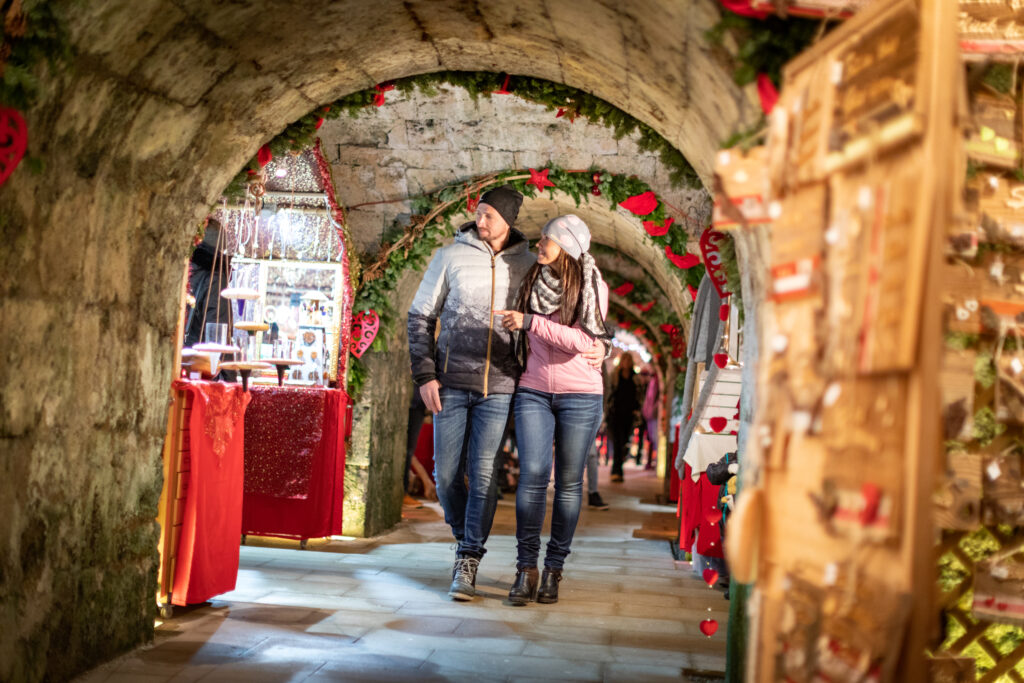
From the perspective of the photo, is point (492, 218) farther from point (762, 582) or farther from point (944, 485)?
point (762, 582)

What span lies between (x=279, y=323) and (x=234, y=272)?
2.07ft

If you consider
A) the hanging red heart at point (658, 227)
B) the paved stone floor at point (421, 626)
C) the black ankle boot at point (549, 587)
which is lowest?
the paved stone floor at point (421, 626)

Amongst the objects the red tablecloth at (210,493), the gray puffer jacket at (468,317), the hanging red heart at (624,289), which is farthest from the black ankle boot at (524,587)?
the hanging red heart at (624,289)

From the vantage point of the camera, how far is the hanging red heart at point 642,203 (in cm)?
642

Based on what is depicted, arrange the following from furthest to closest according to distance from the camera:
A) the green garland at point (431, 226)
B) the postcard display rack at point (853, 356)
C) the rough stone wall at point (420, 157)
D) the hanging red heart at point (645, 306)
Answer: the hanging red heart at point (645, 306), the green garland at point (431, 226), the rough stone wall at point (420, 157), the postcard display rack at point (853, 356)

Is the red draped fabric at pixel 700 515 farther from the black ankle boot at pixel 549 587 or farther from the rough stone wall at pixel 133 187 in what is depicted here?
the rough stone wall at pixel 133 187

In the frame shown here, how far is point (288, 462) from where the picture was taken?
19.1 feet

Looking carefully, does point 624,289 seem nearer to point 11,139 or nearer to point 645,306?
point 645,306

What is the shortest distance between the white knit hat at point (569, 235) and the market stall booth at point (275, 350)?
1.47 metres

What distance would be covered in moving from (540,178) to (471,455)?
2.74 metres

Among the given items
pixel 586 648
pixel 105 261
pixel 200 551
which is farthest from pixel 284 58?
pixel 586 648

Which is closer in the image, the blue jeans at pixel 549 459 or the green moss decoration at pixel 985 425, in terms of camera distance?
the green moss decoration at pixel 985 425

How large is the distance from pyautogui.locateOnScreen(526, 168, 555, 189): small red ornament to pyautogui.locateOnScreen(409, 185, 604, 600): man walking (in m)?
1.90

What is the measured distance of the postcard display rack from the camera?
4.70 feet
